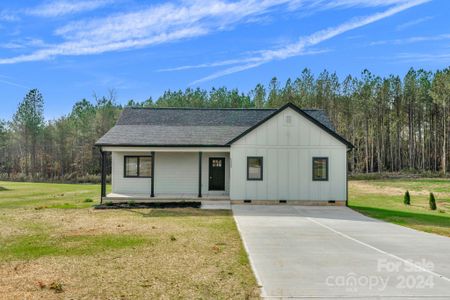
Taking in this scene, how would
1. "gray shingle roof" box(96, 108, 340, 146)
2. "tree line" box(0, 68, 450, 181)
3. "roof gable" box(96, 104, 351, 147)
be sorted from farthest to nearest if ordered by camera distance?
"tree line" box(0, 68, 450, 181)
"gray shingle roof" box(96, 108, 340, 146)
"roof gable" box(96, 104, 351, 147)

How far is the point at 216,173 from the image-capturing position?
1933 centimetres

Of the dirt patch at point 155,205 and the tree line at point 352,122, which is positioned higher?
the tree line at point 352,122

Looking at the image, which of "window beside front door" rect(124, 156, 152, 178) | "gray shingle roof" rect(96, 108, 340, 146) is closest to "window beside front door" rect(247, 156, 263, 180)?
"gray shingle roof" rect(96, 108, 340, 146)

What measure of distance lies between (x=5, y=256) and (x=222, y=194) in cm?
1199

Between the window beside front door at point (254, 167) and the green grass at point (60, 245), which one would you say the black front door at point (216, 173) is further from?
the green grass at point (60, 245)

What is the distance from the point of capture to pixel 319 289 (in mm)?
5367

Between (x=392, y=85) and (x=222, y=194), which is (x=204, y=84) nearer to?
(x=392, y=85)

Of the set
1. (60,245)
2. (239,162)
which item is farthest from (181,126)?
(60,245)

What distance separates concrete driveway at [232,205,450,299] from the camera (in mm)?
5398

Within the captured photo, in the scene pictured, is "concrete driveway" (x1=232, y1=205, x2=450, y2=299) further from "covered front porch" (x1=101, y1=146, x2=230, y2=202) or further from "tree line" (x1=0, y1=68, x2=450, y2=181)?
"tree line" (x1=0, y1=68, x2=450, y2=181)

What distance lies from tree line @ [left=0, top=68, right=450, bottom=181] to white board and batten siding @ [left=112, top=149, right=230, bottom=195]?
28.5 meters

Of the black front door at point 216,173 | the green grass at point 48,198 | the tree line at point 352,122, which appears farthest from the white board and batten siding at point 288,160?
the tree line at point 352,122

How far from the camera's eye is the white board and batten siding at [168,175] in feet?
62.5

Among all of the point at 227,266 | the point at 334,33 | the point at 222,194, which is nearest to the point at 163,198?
the point at 222,194
